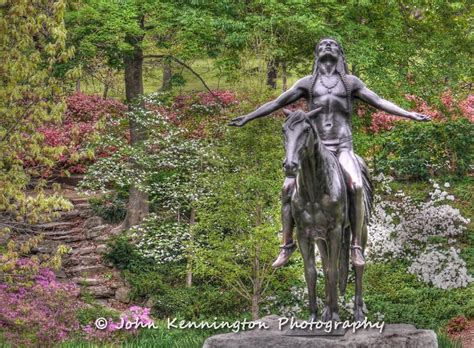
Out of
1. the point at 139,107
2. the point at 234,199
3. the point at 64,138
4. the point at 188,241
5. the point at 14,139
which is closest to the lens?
the point at 14,139

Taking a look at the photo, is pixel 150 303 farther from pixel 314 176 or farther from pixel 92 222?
pixel 314 176

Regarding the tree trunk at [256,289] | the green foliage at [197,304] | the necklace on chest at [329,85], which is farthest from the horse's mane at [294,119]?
the green foliage at [197,304]

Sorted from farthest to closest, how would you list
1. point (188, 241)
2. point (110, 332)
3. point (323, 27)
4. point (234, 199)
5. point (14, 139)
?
point (323, 27) < point (188, 241) < point (234, 199) < point (110, 332) < point (14, 139)

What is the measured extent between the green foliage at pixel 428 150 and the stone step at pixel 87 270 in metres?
7.55

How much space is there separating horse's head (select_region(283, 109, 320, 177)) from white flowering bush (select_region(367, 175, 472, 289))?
10.2 metres

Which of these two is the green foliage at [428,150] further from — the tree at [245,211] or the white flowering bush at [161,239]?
the tree at [245,211]

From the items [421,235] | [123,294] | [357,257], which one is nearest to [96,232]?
[123,294]

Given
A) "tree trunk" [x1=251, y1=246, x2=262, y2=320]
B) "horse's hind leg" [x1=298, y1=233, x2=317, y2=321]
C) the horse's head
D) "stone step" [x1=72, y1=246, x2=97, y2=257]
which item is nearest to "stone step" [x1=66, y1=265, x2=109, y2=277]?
"stone step" [x1=72, y1=246, x2=97, y2=257]

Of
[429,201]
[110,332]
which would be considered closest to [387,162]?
[429,201]

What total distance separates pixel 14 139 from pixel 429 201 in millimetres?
11379

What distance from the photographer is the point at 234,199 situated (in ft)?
47.4

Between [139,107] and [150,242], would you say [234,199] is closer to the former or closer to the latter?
[150,242]

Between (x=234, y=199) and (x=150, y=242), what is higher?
(x=234, y=199)

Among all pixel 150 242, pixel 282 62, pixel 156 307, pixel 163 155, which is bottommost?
pixel 156 307
